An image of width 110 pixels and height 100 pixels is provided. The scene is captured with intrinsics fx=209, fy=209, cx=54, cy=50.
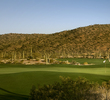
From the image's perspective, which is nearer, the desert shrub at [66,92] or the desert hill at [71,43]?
the desert shrub at [66,92]

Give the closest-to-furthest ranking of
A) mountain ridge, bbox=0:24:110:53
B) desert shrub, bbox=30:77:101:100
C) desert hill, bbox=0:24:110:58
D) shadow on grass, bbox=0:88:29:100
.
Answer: desert shrub, bbox=30:77:101:100 → shadow on grass, bbox=0:88:29:100 → desert hill, bbox=0:24:110:58 → mountain ridge, bbox=0:24:110:53

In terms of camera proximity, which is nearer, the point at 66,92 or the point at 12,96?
the point at 66,92

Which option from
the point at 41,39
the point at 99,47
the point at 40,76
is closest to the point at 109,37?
the point at 99,47

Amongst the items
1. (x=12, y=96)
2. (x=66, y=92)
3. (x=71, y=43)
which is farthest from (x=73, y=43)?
(x=66, y=92)

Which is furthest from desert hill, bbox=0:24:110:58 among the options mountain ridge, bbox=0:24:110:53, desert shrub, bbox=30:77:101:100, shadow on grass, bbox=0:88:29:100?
desert shrub, bbox=30:77:101:100

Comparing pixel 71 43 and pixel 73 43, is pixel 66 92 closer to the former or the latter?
pixel 73 43

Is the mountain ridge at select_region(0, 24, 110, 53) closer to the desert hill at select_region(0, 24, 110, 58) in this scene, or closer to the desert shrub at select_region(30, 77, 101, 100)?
the desert hill at select_region(0, 24, 110, 58)

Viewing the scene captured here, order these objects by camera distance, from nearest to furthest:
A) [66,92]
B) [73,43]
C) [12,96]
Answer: [66,92] → [12,96] → [73,43]

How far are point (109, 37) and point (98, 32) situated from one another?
8.47m

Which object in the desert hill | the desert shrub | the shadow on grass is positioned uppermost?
the desert hill

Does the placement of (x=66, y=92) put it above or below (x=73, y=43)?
below

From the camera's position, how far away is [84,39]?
7938cm

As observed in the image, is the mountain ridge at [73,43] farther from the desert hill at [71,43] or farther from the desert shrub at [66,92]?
the desert shrub at [66,92]

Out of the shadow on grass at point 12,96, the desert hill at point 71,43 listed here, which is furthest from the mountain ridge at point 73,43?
the shadow on grass at point 12,96
